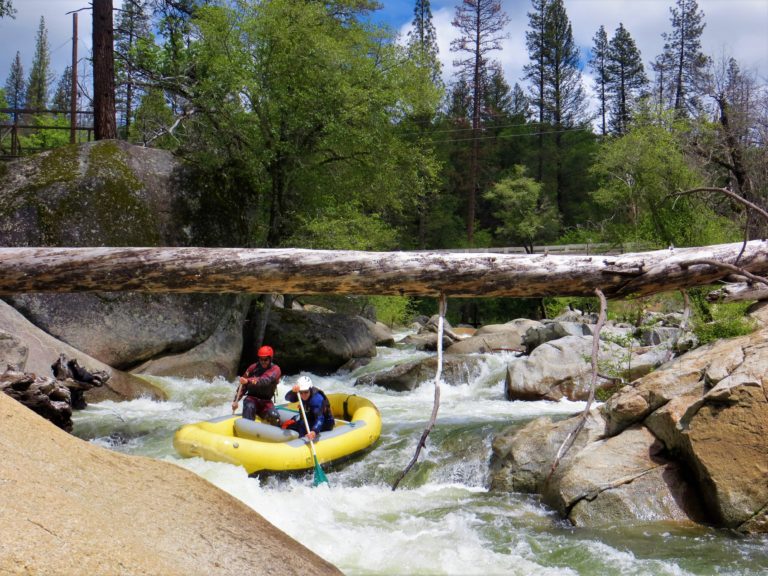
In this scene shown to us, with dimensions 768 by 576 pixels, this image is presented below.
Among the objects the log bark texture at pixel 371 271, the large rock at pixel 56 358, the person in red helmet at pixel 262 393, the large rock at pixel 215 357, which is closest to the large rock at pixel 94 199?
the large rock at pixel 215 357

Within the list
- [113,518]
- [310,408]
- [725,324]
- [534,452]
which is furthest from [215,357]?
[113,518]

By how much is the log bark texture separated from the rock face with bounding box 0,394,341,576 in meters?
3.55

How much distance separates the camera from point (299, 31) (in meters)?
14.7

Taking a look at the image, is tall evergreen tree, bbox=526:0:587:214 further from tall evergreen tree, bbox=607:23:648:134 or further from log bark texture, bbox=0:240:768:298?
log bark texture, bbox=0:240:768:298

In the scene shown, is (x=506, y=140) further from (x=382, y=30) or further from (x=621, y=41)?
(x=382, y=30)

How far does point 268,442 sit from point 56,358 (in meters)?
4.27

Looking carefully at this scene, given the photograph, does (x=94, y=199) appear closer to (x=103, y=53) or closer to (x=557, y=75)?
(x=103, y=53)

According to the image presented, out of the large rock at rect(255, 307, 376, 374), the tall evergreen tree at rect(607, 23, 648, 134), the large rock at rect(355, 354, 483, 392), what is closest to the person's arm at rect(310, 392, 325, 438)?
the large rock at rect(355, 354, 483, 392)

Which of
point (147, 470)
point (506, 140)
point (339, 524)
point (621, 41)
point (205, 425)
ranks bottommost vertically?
point (339, 524)

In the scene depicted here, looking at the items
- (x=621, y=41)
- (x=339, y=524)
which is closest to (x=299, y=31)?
(x=339, y=524)

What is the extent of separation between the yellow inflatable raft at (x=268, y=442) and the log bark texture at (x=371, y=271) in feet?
Result: 5.16

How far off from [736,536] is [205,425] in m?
5.29

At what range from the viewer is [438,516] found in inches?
240

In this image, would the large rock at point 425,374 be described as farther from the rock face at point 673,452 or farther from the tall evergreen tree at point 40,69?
the tall evergreen tree at point 40,69
